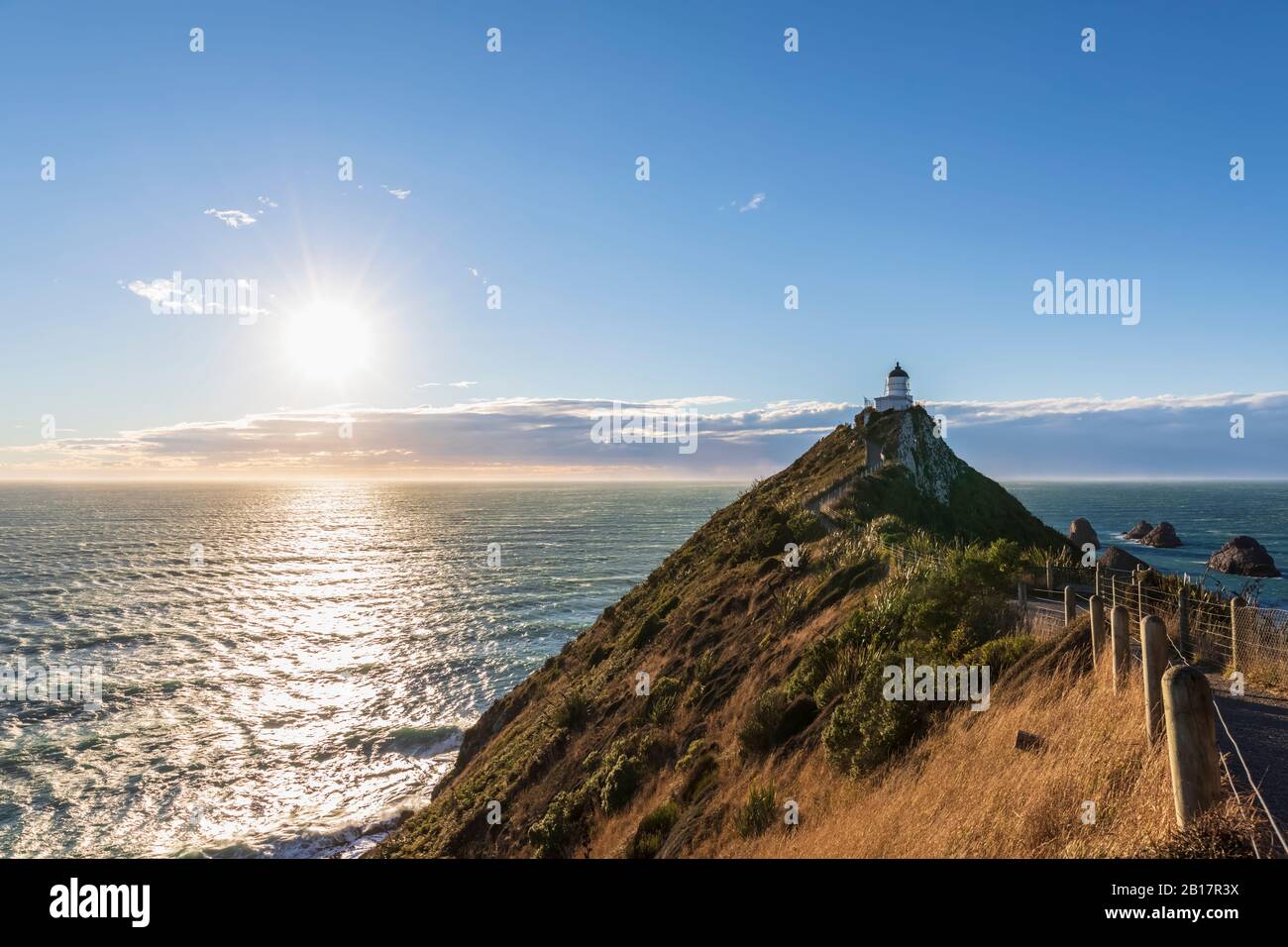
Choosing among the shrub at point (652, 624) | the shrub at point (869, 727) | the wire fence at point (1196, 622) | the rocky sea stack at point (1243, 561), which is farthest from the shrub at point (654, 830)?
the rocky sea stack at point (1243, 561)

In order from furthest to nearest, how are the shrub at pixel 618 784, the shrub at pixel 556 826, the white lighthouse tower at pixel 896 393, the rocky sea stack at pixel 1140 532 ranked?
the rocky sea stack at pixel 1140 532
the white lighthouse tower at pixel 896 393
the shrub at pixel 618 784
the shrub at pixel 556 826

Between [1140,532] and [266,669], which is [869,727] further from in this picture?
[1140,532]

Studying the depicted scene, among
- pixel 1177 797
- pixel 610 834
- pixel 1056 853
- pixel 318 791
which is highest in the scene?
pixel 1177 797

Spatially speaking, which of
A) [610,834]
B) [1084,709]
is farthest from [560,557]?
[1084,709]

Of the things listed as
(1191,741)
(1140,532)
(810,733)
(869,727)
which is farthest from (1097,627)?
(1140,532)

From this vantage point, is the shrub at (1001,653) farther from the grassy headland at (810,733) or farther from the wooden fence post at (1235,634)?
the wooden fence post at (1235,634)

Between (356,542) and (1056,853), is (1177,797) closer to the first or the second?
(1056,853)
